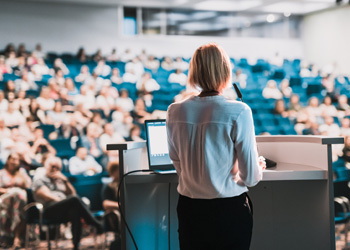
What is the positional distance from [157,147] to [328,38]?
9.86m

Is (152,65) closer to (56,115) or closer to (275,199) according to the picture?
(56,115)

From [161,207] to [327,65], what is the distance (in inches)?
363

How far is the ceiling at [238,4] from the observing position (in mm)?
9961

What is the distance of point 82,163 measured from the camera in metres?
4.91

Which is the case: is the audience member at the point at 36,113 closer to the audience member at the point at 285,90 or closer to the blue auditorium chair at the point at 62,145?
the blue auditorium chair at the point at 62,145

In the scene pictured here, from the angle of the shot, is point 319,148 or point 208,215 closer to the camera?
point 208,215

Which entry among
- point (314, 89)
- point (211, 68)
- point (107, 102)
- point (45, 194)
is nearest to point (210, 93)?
point (211, 68)

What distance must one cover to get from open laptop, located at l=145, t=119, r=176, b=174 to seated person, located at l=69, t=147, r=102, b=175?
9.13 ft

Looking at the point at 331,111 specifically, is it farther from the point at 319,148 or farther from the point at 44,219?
the point at 319,148

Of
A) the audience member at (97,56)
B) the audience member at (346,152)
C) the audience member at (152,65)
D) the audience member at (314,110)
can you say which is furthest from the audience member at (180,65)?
the audience member at (346,152)

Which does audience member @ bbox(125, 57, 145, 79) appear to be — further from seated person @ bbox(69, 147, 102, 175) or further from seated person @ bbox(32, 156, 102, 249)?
seated person @ bbox(32, 156, 102, 249)

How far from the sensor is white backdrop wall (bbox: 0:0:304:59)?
31.6 ft

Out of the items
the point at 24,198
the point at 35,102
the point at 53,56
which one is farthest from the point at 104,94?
the point at 24,198

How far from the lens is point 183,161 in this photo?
5.17ft
